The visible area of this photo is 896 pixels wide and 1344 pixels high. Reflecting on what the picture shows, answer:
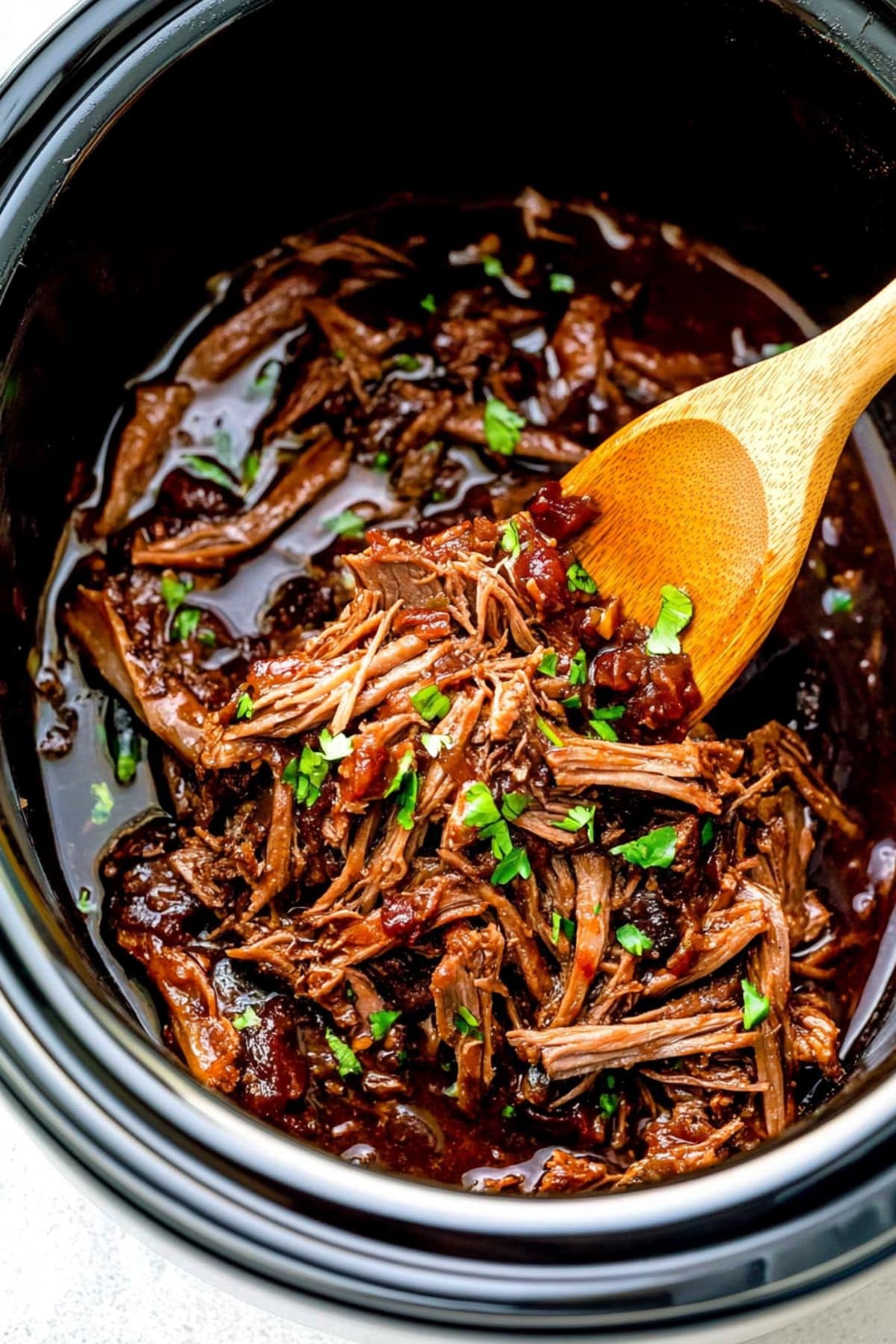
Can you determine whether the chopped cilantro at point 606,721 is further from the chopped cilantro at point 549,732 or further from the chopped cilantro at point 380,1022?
the chopped cilantro at point 380,1022

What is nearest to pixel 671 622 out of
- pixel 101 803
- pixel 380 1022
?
pixel 380 1022

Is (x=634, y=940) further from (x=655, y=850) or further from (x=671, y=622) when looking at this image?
(x=671, y=622)

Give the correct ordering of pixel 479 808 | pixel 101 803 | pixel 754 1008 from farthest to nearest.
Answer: pixel 101 803 → pixel 754 1008 → pixel 479 808

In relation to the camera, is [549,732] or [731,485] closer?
[549,732]

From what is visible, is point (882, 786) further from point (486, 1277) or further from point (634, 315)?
point (486, 1277)

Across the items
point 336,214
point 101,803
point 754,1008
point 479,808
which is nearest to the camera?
point 479,808

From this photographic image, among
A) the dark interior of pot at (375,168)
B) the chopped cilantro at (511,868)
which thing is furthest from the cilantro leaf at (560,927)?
the dark interior of pot at (375,168)
